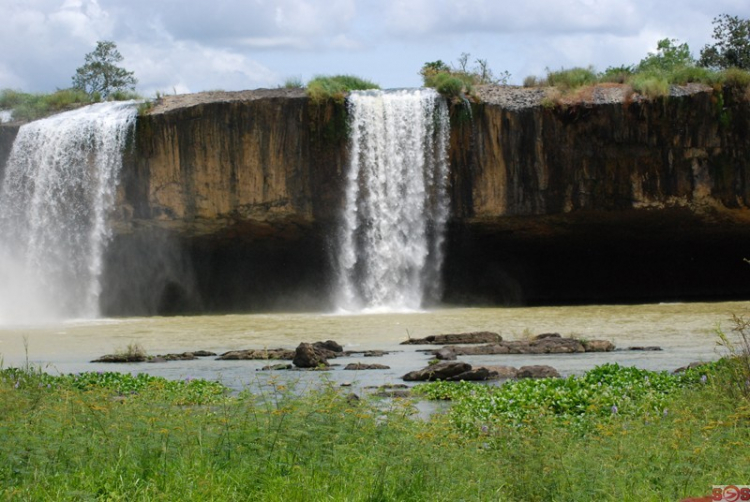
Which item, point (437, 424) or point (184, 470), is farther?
point (437, 424)

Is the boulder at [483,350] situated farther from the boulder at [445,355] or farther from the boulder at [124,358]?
the boulder at [124,358]

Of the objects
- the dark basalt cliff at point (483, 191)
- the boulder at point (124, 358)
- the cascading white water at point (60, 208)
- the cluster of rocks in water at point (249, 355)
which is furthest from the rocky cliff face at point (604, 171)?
the boulder at point (124, 358)

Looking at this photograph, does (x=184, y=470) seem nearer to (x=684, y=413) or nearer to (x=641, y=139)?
(x=684, y=413)

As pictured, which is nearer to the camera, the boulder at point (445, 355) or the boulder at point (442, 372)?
the boulder at point (442, 372)

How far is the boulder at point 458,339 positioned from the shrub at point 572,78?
14772 mm

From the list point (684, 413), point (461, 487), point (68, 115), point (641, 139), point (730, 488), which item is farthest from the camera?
point (68, 115)

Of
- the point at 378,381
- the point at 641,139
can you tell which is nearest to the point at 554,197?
the point at 641,139

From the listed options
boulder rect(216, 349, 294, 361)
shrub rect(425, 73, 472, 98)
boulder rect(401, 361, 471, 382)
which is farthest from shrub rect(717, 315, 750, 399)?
→ shrub rect(425, 73, 472, 98)

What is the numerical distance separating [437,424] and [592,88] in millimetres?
25507

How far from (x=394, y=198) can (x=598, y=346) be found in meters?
16.0

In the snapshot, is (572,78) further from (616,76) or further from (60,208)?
(60,208)

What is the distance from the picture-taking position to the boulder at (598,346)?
1844 centimetres

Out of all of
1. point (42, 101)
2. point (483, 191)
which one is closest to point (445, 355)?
point (483, 191)

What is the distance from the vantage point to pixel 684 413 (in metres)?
8.66
